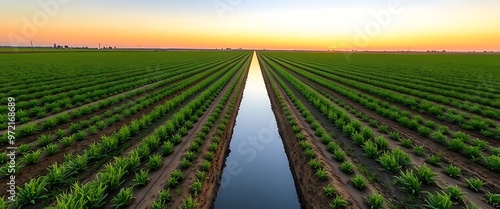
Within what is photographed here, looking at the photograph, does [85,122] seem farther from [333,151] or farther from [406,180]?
[406,180]

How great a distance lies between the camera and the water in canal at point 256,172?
8.12 m

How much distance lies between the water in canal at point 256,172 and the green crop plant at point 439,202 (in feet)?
11.9

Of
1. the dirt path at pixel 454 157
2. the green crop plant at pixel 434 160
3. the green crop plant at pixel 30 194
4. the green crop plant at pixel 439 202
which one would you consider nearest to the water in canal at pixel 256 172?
the green crop plant at pixel 439 202

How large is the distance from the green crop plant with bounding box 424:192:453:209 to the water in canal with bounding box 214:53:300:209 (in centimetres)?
364

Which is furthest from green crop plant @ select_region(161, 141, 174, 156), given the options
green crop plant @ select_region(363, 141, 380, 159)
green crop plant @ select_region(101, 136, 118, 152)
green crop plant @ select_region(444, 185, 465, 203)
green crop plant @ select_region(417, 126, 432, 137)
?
green crop plant @ select_region(417, 126, 432, 137)

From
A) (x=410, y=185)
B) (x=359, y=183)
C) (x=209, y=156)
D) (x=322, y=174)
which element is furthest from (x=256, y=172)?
(x=410, y=185)

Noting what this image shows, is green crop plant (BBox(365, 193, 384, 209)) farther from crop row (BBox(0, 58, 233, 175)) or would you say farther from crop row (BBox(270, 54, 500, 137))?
crop row (BBox(0, 58, 233, 175))

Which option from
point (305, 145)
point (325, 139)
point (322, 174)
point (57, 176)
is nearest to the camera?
point (57, 176)

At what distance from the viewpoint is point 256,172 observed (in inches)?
404

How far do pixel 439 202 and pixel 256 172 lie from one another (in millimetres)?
6234

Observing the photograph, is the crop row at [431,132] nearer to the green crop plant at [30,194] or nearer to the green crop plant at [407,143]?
the green crop plant at [407,143]

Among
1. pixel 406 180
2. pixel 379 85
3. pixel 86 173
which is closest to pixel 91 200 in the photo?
pixel 86 173

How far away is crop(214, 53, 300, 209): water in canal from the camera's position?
26.6 ft

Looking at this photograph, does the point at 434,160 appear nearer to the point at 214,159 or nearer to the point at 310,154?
the point at 310,154
